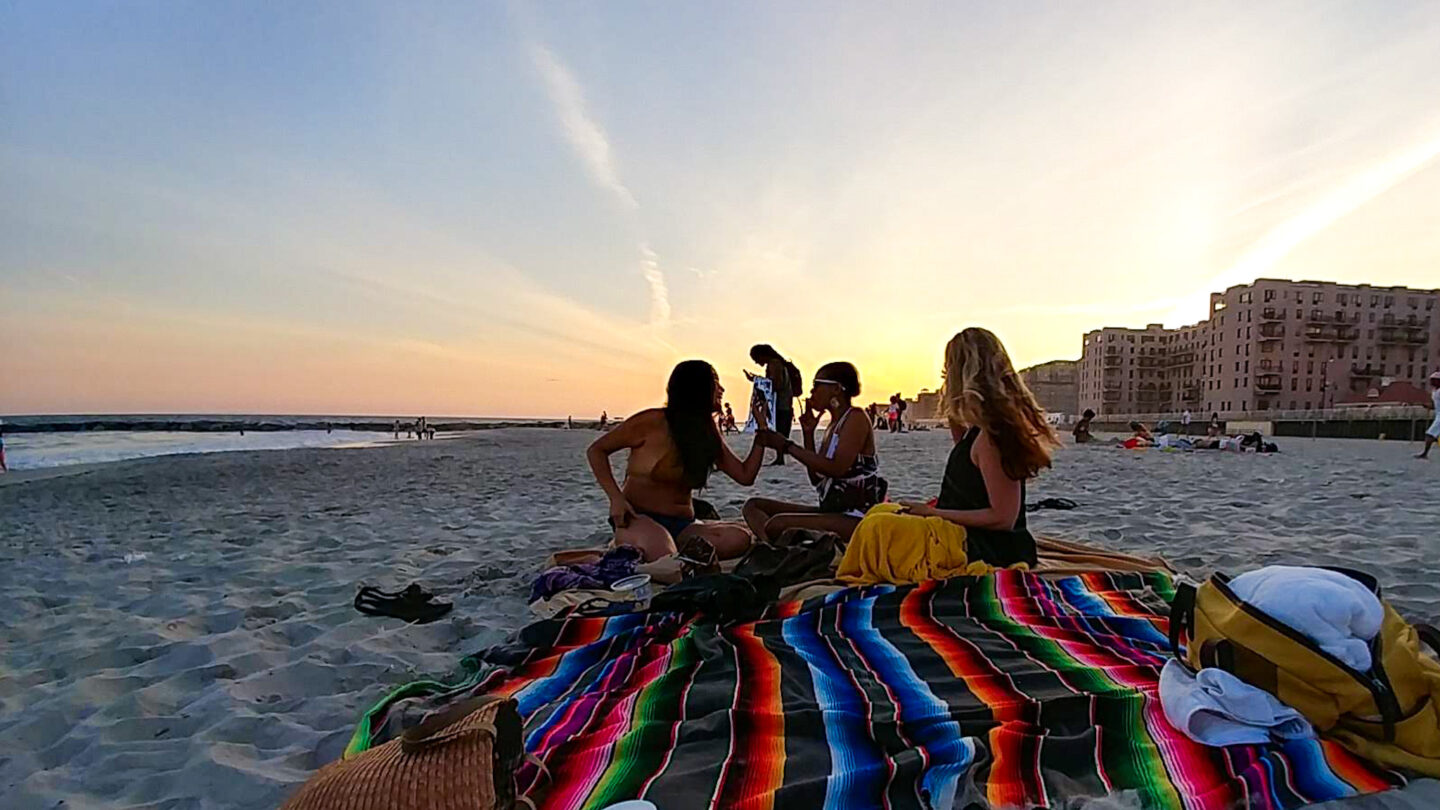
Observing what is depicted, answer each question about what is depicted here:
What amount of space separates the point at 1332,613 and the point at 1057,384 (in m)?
111

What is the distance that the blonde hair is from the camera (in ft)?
10.3

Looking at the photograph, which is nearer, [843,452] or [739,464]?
[843,452]

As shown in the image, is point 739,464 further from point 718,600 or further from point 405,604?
point 405,604

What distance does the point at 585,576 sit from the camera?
339cm

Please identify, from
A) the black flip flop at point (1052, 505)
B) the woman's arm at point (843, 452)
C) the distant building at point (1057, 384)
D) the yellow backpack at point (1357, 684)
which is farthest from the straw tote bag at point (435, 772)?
the distant building at point (1057, 384)

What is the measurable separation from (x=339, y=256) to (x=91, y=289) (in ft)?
23.7

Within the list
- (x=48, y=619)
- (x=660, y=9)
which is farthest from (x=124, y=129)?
(x=48, y=619)

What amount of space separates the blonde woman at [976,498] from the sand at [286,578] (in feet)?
5.28

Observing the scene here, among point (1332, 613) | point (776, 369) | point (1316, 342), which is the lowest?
point (1332, 613)

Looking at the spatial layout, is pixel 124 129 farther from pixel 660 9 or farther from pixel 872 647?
pixel 872 647

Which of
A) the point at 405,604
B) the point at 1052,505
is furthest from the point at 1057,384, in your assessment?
the point at 405,604

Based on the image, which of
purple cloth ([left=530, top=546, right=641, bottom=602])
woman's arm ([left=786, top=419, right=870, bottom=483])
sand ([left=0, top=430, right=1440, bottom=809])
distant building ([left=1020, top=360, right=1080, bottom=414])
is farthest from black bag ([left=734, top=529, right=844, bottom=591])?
distant building ([left=1020, top=360, right=1080, bottom=414])

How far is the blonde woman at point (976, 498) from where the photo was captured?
3.16 metres

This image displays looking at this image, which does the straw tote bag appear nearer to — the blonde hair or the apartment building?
the blonde hair
